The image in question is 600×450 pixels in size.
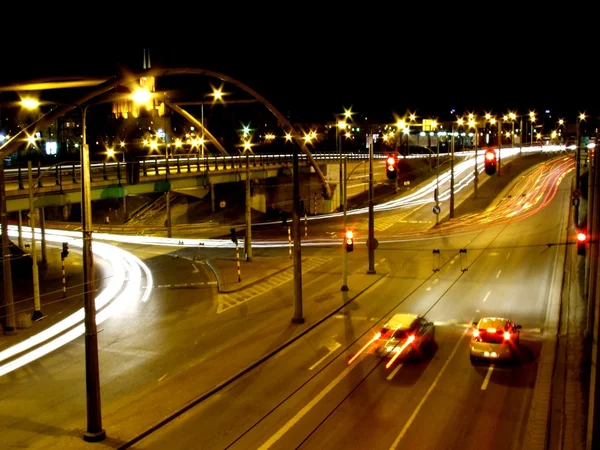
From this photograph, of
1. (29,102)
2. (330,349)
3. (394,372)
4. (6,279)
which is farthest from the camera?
(6,279)

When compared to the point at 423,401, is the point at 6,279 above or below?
above

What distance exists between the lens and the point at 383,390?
59.7 feet

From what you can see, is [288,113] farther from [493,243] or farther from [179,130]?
[179,130]

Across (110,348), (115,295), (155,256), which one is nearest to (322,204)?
(155,256)

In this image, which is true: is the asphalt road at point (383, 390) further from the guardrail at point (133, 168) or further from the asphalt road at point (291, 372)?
the guardrail at point (133, 168)

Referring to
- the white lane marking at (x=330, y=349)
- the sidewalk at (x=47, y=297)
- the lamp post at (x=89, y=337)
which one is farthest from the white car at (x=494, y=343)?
the sidewalk at (x=47, y=297)

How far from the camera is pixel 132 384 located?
64.0 feet

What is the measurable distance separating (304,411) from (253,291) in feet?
53.2

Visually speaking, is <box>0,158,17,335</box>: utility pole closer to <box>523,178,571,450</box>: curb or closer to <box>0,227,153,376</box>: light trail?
<box>0,227,153,376</box>: light trail

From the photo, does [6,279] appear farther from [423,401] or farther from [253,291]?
[423,401]

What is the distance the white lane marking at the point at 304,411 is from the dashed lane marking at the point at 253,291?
33.4 ft

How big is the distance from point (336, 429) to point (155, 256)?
31570 millimetres

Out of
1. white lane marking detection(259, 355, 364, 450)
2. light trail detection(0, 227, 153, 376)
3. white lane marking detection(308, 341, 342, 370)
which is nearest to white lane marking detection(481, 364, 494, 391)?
white lane marking detection(259, 355, 364, 450)

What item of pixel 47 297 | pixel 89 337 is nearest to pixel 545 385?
pixel 89 337
